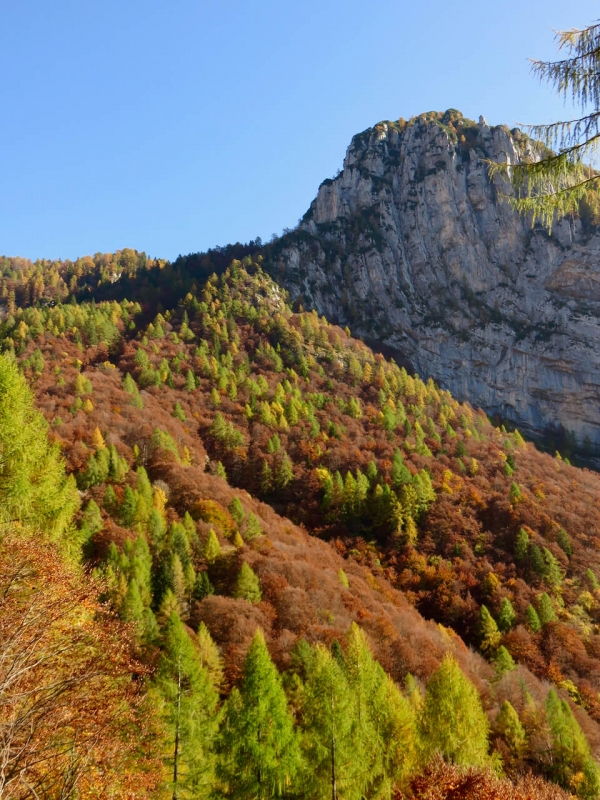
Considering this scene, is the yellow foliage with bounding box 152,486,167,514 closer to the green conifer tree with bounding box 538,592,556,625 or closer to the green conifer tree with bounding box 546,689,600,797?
the green conifer tree with bounding box 546,689,600,797

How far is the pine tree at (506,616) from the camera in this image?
49.3 meters

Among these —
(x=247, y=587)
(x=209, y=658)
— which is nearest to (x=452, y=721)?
(x=209, y=658)

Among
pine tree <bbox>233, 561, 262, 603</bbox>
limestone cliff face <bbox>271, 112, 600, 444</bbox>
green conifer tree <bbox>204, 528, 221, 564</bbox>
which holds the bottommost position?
pine tree <bbox>233, 561, 262, 603</bbox>

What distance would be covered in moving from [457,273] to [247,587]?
130m

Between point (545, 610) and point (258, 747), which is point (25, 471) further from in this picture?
point (545, 610)

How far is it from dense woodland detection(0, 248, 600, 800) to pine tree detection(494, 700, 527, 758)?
190mm

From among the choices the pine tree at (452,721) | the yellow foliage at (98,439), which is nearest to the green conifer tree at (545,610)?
the pine tree at (452,721)

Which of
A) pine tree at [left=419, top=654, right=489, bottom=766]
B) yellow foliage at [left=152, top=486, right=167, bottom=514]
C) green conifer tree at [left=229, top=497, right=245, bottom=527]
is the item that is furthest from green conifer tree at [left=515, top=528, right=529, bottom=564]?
yellow foliage at [left=152, top=486, right=167, bottom=514]

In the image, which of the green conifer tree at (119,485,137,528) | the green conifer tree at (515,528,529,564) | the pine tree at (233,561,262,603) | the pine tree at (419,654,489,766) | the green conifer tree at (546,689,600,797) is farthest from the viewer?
the green conifer tree at (515,528,529,564)

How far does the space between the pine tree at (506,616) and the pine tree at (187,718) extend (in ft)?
122

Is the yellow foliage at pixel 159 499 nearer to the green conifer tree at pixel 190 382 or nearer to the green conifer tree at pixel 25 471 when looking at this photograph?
the green conifer tree at pixel 25 471

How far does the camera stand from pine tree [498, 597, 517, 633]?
162 ft

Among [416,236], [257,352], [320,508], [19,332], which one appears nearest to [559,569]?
[320,508]

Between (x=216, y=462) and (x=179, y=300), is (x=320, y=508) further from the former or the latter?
(x=179, y=300)
